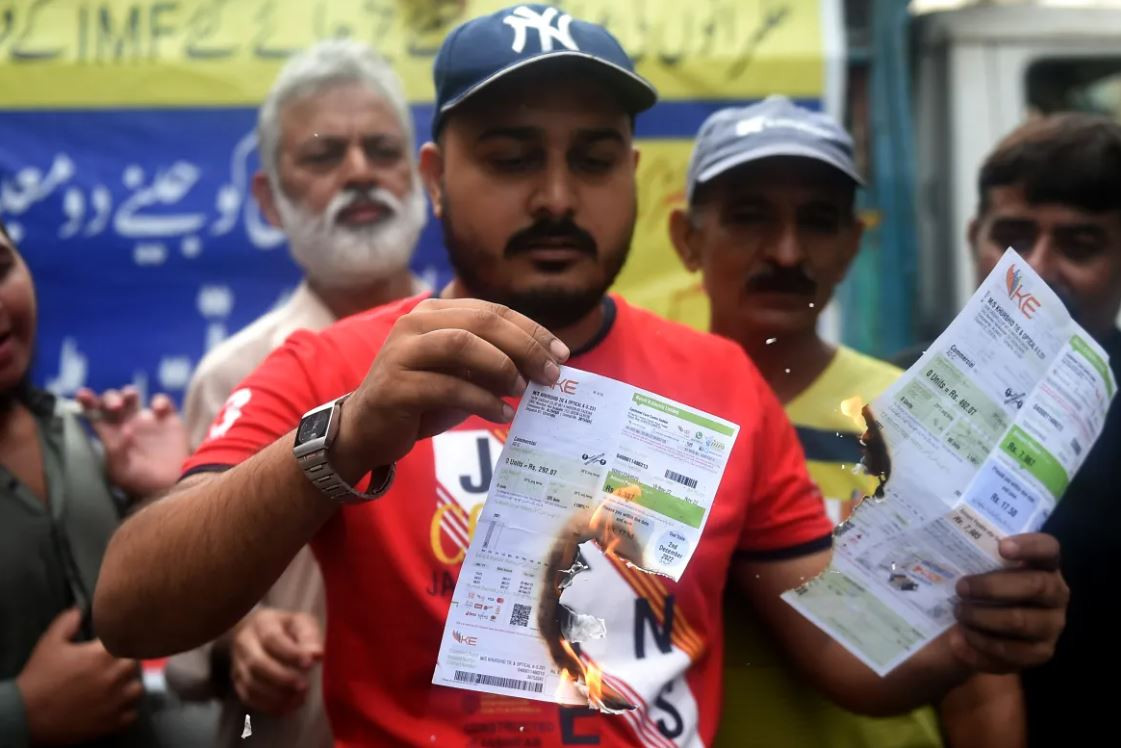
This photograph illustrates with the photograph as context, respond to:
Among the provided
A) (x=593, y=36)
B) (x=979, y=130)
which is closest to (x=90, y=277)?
(x=593, y=36)

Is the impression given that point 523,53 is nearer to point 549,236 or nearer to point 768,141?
point 549,236

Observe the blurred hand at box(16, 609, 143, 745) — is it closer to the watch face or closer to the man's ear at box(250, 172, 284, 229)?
the watch face

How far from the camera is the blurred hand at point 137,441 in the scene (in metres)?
2.09

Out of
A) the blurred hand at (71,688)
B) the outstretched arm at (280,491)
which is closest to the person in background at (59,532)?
the blurred hand at (71,688)

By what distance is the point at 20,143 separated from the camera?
309 cm

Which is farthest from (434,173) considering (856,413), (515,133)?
(856,413)

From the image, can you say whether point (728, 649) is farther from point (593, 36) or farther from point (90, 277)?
point (90, 277)

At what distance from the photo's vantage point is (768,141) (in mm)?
2059

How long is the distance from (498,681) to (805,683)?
65cm

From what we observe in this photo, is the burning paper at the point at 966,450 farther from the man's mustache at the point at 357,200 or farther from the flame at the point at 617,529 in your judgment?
the man's mustache at the point at 357,200

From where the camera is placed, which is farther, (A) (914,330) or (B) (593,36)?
(A) (914,330)

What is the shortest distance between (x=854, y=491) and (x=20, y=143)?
2380mm

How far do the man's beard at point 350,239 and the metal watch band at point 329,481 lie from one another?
1489 millimetres

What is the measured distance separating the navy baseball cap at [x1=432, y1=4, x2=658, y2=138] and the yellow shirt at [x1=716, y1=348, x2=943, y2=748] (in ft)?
1.73
